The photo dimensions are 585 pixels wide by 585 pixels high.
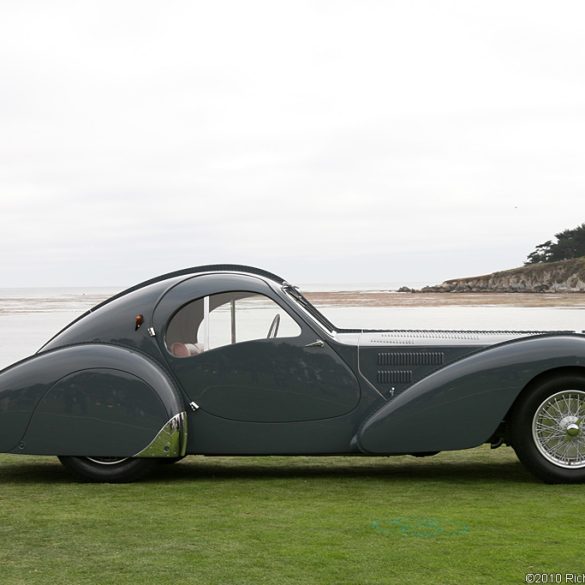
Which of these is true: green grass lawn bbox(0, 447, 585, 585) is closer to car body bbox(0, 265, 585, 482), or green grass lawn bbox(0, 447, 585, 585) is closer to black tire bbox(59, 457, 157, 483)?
black tire bbox(59, 457, 157, 483)

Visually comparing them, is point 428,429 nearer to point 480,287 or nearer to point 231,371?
point 231,371

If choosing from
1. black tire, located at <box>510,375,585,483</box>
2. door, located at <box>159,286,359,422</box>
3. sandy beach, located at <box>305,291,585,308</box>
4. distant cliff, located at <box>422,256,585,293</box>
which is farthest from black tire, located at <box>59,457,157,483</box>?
distant cliff, located at <box>422,256,585,293</box>

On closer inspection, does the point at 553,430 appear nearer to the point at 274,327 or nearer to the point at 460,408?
the point at 460,408

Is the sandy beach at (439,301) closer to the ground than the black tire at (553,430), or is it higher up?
higher up

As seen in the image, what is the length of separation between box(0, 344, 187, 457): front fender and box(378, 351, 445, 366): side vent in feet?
5.71

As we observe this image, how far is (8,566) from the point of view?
5.67 meters

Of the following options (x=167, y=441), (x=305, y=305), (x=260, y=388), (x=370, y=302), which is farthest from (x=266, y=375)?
(x=370, y=302)

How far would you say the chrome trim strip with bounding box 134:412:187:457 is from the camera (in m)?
8.24

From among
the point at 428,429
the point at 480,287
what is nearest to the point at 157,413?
the point at 428,429

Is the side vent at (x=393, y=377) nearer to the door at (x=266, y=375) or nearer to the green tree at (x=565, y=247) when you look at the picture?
the door at (x=266, y=375)

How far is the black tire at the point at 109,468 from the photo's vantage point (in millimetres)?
8430

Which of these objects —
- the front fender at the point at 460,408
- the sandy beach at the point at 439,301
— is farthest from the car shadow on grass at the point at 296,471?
the sandy beach at the point at 439,301

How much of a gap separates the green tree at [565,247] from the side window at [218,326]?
110567 millimetres

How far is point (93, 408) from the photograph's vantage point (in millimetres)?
8367
